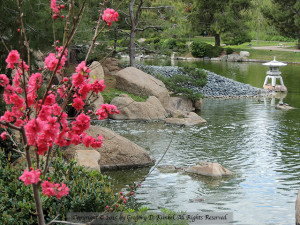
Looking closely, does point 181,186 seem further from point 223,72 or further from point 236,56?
point 236,56

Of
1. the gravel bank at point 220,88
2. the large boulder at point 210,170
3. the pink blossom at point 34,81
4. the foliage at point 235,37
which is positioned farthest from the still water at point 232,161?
the foliage at point 235,37

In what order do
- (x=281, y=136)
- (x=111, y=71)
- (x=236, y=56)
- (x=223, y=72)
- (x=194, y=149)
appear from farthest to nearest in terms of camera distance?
(x=236, y=56) < (x=223, y=72) < (x=111, y=71) < (x=281, y=136) < (x=194, y=149)

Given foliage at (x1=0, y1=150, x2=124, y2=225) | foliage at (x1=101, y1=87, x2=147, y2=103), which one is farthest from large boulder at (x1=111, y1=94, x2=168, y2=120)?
foliage at (x1=0, y1=150, x2=124, y2=225)

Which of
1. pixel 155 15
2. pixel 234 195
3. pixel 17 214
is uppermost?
pixel 155 15

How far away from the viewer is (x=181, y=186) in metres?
9.45

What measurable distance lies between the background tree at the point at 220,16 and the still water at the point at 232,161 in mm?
23558

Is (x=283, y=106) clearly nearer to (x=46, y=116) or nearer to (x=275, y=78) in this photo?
(x=275, y=78)

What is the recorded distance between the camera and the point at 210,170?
10125 millimetres

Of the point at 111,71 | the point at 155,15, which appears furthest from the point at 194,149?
the point at 155,15

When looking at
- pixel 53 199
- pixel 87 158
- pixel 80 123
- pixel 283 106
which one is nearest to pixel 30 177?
pixel 80 123

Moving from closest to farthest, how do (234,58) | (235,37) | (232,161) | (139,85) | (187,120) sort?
(232,161) < (187,120) < (139,85) < (234,58) < (235,37)

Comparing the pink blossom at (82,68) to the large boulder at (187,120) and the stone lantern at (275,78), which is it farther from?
the stone lantern at (275,78)

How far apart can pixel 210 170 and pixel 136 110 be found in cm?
643

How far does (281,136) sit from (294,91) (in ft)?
34.5
